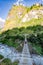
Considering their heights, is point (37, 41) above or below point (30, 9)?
below

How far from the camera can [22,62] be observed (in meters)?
9.55

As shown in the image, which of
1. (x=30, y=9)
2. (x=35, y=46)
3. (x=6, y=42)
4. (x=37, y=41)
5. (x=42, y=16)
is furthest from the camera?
(x=30, y=9)

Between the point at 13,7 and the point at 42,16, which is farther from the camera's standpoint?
the point at 13,7

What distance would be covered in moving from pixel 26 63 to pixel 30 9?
2043 cm

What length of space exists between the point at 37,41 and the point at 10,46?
7.29 feet

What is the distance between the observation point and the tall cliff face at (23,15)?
27.1 meters

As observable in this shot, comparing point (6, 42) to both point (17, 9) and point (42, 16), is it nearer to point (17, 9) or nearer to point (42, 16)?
point (42, 16)

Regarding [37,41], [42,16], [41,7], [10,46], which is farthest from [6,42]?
[41,7]

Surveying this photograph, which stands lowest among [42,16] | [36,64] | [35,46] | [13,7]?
[36,64]

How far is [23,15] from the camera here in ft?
96.5

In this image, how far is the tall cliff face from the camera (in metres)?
27.1

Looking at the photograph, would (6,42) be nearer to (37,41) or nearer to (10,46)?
(10,46)

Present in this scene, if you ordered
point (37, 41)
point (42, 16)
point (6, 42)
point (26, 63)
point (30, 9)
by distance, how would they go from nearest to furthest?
point (26, 63) → point (37, 41) → point (6, 42) → point (42, 16) → point (30, 9)

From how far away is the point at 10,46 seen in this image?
661 inches
